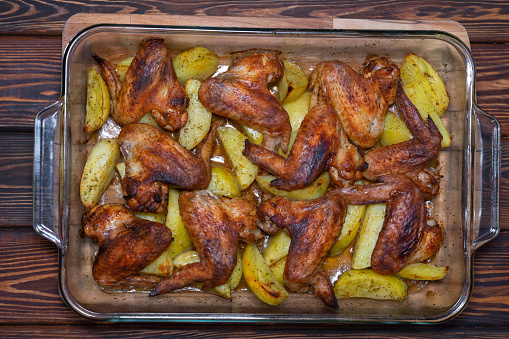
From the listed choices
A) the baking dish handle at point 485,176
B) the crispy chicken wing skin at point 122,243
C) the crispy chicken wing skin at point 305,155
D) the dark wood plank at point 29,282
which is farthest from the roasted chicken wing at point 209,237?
the baking dish handle at point 485,176

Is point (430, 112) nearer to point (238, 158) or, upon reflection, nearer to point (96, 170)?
point (238, 158)

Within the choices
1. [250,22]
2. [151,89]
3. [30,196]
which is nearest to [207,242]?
[151,89]

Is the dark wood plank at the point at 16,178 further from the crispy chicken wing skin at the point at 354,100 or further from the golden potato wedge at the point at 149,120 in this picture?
the crispy chicken wing skin at the point at 354,100

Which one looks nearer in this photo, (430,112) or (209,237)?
(209,237)

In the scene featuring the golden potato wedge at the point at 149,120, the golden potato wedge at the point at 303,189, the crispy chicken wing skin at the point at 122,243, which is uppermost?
the golden potato wedge at the point at 149,120

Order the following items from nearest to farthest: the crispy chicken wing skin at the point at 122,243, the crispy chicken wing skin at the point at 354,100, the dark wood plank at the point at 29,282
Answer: the crispy chicken wing skin at the point at 122,243 < the crispy chicken wing skin at the point at 354,100 < the dark wood plank at the point at 29,282

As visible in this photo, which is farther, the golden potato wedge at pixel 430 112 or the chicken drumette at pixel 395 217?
the golden potato wedge at pixel 430 112

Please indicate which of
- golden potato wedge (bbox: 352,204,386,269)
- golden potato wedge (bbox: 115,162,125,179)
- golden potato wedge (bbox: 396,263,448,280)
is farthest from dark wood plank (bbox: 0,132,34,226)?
golden potato wedge (bbox: 396,263,448,280)

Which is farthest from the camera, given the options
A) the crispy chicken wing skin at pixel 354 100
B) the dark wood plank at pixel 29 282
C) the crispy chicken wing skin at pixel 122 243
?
the dark wood plank at pixel 29 282
